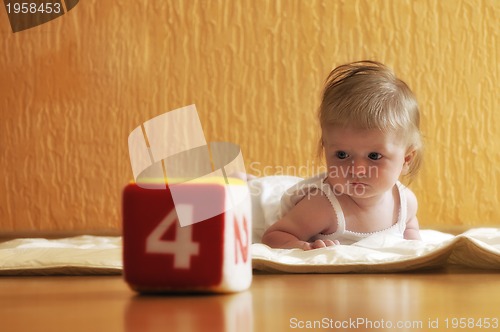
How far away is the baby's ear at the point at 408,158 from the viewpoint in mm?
1399

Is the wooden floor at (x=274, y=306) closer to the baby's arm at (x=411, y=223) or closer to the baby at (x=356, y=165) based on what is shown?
the baby at (x=356, y=165)

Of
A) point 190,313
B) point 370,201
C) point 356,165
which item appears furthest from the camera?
point 370,201

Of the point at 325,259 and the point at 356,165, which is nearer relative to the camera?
the point at 325,259

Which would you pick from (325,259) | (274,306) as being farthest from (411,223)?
(274,306)

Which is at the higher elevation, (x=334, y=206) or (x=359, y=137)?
(x=359, y=137)

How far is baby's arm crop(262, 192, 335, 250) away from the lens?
1.31 meters

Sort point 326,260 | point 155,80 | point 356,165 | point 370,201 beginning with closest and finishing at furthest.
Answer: point 326,260, point 356,165, point 370,201, point 155,80

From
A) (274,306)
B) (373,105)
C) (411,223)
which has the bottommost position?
(411,223)

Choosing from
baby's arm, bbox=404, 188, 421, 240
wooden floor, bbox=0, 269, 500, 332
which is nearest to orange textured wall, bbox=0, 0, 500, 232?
baby's arm, bbox=404, 188, 421, 240

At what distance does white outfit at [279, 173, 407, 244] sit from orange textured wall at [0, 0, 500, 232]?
652 millimetres

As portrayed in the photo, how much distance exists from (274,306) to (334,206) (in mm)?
697

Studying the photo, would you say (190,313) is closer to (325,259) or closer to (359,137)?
(325,259)

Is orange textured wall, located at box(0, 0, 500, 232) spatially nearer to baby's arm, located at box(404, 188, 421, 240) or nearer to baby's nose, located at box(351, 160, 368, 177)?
baby's arm, located at box(404, 188, 421, 240)

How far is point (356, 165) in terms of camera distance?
1275 millimetres
